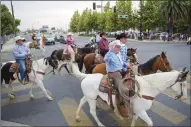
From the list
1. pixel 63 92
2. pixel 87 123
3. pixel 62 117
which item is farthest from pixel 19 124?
pixel 63 92

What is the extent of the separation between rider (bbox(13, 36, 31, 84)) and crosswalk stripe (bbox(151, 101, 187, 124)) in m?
4.90

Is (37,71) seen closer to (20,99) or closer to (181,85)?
(20,99)

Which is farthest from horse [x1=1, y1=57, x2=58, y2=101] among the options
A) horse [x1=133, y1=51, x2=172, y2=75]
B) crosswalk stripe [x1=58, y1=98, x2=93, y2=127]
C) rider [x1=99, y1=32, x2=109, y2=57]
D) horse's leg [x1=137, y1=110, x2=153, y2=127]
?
horse's leg [x1=137, y1=110, x2=153, y2=127]

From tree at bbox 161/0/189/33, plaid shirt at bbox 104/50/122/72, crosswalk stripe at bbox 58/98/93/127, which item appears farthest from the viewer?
tree at bbox 161/0/189/33

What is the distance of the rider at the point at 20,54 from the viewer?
811 centimetres

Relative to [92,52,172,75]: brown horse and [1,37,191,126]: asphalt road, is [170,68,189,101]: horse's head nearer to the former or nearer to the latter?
[1,37,191,126]: asphalt road

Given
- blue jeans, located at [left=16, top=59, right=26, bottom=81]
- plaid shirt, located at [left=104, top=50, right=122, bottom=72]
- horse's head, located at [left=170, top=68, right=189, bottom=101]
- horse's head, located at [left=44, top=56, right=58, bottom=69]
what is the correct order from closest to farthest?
horse's head, located at [left=170, top=68, right=189, bottom=101] < plaid shirt, located at [left=104, top=50, right=122, bottom=72] < blue jeans, located at [left=16, top=59, right=26, bottom=81] < horse's head, located at [left=44, top=56, right=58, bottom=69]

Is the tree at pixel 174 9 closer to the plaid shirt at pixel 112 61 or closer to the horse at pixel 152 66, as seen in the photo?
the horse at pixel 152 66

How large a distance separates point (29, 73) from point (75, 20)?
379 feet

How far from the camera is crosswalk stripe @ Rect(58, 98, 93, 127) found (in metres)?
6.28

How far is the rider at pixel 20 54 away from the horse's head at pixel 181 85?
551cm

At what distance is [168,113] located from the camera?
22.4 ft

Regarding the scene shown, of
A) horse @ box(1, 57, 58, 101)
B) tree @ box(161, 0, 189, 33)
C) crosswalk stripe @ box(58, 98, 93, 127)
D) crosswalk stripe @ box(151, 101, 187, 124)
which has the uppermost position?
tree @ box(161, 0, 189, 33)

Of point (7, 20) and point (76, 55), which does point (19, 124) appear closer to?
point (76, 55)
